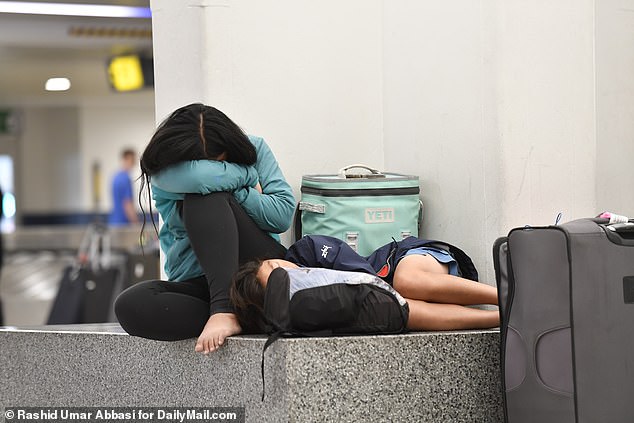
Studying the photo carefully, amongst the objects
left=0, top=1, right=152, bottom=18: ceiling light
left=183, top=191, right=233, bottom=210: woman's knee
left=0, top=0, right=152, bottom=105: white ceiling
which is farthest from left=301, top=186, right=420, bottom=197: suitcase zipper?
left=0, top=1, right=152, bottom=18: ceiling light

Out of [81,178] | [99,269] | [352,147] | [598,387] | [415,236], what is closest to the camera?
[598,387]

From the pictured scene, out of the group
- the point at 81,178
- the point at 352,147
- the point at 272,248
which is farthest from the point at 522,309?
the point at 81,178

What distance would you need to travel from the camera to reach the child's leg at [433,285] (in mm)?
2568

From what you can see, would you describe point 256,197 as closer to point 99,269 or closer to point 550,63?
point 550,63

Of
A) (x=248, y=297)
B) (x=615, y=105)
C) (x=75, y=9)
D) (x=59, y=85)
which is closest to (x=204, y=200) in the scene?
(x=248, y=297)

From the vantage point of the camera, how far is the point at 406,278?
8.47 feet

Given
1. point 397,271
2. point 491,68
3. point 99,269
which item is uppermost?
point 491,68

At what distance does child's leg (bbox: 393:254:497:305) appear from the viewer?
2.57 metres

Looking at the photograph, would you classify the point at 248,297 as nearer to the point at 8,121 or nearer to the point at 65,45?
the point at 65,45

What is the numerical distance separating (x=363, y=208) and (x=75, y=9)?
4.95m

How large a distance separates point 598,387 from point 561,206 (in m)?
0.88

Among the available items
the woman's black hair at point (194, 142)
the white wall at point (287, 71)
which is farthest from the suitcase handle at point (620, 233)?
the white wall at point (287, 71)

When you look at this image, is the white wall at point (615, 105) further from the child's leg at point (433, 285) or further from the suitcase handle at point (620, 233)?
the suitcase handle at point (620, 233)

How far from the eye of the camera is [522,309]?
221 cm
